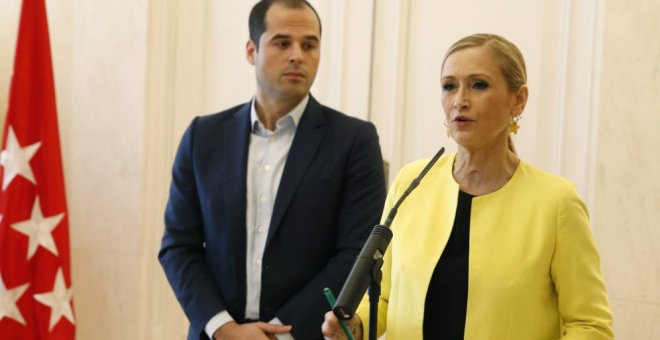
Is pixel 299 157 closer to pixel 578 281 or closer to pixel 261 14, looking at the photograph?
pixel 261 14

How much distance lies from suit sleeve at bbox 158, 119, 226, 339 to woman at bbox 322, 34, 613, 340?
1.98ft

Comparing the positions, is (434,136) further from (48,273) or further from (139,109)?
(48,273)

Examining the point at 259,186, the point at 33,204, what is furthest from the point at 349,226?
the point at 33,204

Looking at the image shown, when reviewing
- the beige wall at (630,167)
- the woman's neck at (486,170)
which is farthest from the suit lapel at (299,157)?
the beige wall at (630,167)

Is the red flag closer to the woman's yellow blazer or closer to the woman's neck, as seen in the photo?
the woman's yellow blazer

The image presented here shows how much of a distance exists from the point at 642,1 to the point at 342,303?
1.94 meters

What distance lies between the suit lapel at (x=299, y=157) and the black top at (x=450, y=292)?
647mm

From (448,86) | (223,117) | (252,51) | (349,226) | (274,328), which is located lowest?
(274,328)

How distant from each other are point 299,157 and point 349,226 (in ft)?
0.82

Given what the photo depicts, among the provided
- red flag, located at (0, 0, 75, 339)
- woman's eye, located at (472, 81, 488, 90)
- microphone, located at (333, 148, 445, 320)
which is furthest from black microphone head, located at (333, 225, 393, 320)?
red flag, located at (0, 0, 75, 339)

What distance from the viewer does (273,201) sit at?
7.63 ft

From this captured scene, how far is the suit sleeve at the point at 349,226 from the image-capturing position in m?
2.22

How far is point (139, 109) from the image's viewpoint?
3.54m

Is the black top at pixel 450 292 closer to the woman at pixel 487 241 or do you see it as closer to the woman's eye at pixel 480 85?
the woman at pixel 487 241
